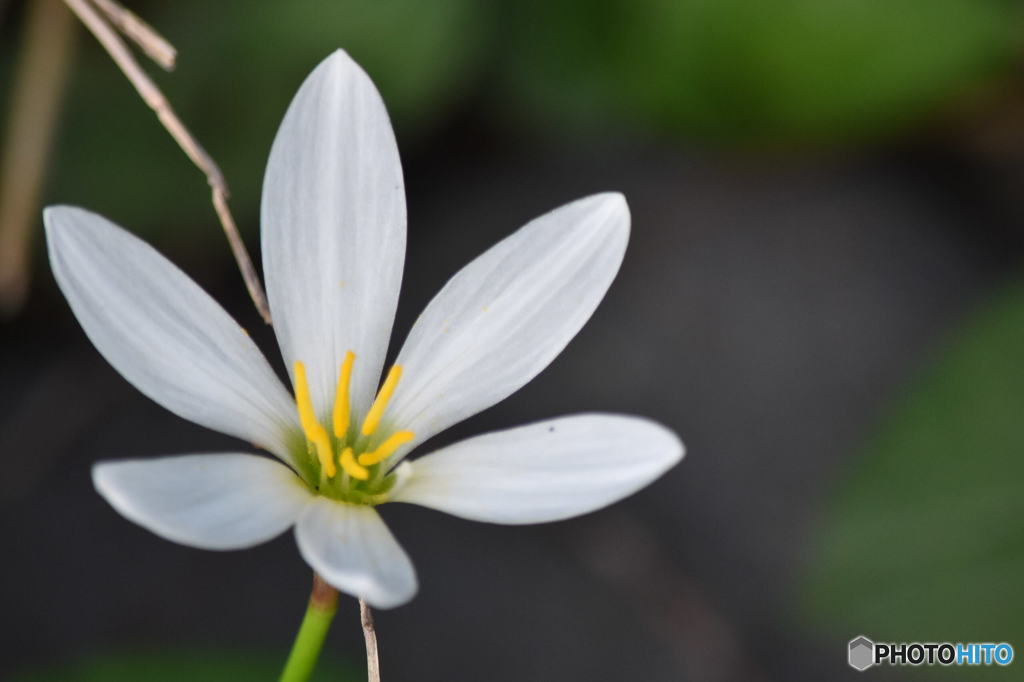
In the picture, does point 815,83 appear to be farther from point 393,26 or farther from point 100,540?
point 100,540

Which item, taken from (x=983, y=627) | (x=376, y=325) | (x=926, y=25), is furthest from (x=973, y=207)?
(x=376, y=325)

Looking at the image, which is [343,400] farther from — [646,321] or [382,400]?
[646,321]

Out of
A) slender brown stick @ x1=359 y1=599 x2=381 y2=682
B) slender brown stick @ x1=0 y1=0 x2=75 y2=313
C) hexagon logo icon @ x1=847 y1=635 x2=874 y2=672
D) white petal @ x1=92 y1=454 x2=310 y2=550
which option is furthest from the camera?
hexagon logo icon @ x1=847 y1=635 x2=874 y2=672

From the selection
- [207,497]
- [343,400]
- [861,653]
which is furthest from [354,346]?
[861,653]

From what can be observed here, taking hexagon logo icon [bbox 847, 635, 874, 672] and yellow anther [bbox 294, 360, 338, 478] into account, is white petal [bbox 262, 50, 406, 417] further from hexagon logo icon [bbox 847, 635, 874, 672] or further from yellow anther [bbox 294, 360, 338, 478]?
hexagon logo icon [bbox 847, 635, 874, 672]

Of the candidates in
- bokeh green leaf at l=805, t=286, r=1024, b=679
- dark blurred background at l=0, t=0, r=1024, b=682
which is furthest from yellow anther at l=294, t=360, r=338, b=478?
bokeh green leaf at l=805, t=286, r=1024, b=679

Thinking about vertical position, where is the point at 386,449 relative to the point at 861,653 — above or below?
below
